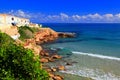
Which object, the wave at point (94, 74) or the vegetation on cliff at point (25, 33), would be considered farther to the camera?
the vegetation on cliff at point (25, 33)

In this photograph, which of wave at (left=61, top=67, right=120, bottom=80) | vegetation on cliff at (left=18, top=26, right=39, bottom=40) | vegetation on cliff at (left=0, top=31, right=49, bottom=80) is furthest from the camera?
vegetation on cliff at (left=18, top=26, right=39, bottom=40)

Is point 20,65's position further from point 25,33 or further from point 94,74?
point 25,33

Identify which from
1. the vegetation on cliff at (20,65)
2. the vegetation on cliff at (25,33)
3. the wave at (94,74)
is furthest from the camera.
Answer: the vegetation on cliff at (25,33)

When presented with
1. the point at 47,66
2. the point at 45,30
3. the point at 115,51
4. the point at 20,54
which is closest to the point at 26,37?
the point at 45,30

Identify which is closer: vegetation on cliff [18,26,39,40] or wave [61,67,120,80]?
wave [61,67,120,80]

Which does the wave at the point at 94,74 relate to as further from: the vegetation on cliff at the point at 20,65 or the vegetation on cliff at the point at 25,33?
the vegetation on cliff at the point at 25,33

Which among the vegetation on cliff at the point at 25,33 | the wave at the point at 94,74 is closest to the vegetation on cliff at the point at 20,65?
the wave at the point at 94,74

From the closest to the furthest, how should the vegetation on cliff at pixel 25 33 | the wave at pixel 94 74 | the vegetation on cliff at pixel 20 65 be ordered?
the vegetation on cliff at pixel 20 65 → the wave at pixel 94 74 → the vegetation on cliff at pixel 25 33

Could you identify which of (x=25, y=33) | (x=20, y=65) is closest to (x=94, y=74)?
(x=20, y=65)

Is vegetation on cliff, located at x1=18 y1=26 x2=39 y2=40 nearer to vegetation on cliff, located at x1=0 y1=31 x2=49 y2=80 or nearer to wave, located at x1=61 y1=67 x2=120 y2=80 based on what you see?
wave, located at x1=61 y1=67 x2=120 y2=80

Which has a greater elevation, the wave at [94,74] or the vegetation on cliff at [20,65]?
the vegetation on cliff at [20,65]

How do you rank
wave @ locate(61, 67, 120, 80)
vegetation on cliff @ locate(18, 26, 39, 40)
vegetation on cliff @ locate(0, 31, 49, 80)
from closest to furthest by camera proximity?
1. vegetation on cliff @ locate(0, 31, 49, 80)
2. wave @ locate(61, 67, 120, 80)
3. vegetation on cliff @ locate(18, 26, 39, 40)

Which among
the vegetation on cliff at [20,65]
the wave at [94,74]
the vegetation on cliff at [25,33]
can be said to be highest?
the vegetation on cliff at [20,65]

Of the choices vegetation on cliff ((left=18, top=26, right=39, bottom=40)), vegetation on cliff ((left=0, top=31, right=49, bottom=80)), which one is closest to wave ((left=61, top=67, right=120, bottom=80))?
vegetation on cliff ((left=0, top=31, right=49, bottom=80))
